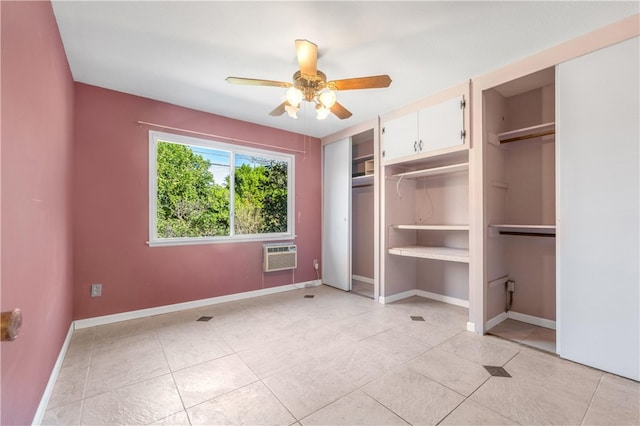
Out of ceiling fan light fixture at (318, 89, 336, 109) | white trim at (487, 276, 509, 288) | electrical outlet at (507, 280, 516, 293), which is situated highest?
ceiling fan light fixture at (318, 89, 336, 109)

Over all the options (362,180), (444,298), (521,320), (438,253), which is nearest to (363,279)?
(444,298)

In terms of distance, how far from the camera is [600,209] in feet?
6.72

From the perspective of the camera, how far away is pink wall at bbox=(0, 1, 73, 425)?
1178 mm

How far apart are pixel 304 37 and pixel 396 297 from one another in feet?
10.6

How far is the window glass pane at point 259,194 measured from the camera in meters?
3.95

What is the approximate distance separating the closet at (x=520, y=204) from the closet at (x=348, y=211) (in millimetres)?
1450

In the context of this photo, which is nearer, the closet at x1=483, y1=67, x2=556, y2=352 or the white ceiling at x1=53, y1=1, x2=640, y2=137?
the white ceiling at x1=53, y1=1, x2=640, y2=137

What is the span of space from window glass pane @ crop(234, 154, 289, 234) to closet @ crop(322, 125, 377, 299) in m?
0.74

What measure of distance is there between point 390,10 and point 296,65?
0.95m

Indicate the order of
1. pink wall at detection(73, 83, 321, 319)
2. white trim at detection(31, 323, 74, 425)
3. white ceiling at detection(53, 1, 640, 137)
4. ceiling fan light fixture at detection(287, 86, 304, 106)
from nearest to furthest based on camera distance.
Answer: white trim at detection(31, 323, 74, 425) → white ceiling at detection(53, 1, 640, 137) → ceiling fan light fixture at detection(287, 86, 304, 106) → pink wall at detection(73, 83, 321, 319)

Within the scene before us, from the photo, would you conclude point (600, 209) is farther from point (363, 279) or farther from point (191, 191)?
point (191, 191)

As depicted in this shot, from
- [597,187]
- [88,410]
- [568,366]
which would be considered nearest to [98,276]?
[88,410]

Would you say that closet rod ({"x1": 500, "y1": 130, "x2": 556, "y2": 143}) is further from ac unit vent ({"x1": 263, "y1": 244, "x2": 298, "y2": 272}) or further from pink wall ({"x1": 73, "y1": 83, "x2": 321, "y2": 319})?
pink wall ({"x1": 73, "y1": 83, "x2": 321, "y2": 319})

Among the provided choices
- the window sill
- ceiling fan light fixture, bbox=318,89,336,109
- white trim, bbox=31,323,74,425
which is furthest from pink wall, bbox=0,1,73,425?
ceiling fan light fixture, bbox=318,89,336,109
